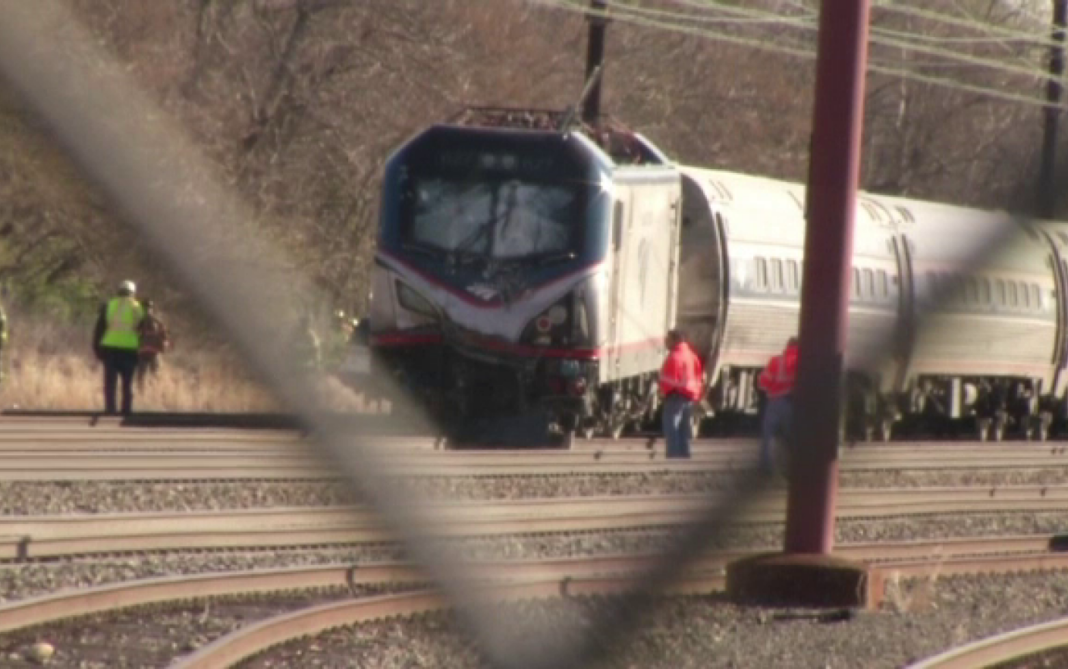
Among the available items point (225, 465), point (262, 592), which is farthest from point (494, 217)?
point (262, 592)

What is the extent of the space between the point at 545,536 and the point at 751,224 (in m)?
9.38

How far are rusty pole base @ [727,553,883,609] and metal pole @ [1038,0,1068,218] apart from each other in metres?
2.59

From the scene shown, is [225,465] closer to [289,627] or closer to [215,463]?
[215,463]

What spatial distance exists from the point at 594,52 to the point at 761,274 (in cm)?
840

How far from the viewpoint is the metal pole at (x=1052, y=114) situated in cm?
160

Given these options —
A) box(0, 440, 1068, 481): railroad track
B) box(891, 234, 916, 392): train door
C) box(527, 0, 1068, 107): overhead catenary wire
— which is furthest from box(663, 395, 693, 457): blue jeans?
box(891, 234, 916, 392): train door

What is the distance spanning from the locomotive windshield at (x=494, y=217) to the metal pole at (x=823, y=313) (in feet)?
30.7

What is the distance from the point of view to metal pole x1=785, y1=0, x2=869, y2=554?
1.65 metres

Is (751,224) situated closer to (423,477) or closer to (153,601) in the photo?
(153,601)

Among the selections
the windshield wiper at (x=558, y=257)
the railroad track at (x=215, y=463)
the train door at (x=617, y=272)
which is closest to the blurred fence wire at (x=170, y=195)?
the railroad track at (x=215, y=463)

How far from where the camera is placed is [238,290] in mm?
1321

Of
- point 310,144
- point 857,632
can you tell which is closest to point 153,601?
point 857,632

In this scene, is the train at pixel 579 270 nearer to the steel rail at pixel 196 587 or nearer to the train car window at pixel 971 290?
the steel rail at pixel 196 587

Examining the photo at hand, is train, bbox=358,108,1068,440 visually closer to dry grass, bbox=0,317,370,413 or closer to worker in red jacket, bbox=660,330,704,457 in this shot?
worker in red jacket, bbox=660,330,704,457
